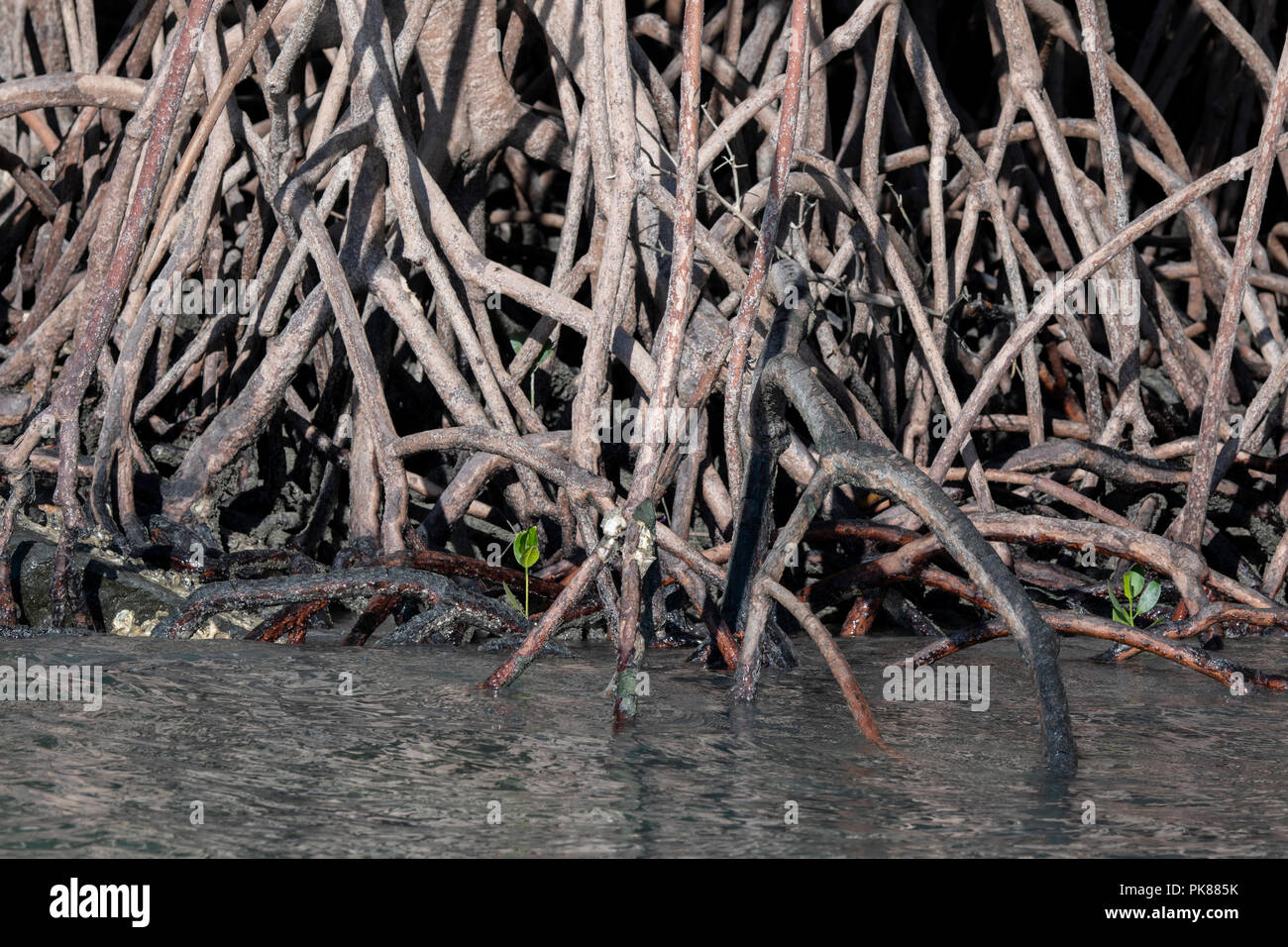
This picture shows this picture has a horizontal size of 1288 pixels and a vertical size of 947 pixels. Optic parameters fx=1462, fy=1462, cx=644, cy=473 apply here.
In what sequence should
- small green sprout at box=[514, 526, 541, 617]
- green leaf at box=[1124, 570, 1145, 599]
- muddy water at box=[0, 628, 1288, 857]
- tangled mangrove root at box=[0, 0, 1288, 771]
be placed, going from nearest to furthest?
muddy water at box=[0, 628, 1288, 857] → tangled mangrove root at box=[0, 0, 1288, 771] → small green sprout at box=[514, 526, 541, 617] → green leaf at box=[1124, 570, 1145, 599]

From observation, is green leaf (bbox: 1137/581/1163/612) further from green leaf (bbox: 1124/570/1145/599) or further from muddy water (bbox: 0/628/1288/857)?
muddy water (bbox: 0/628/1288/857)

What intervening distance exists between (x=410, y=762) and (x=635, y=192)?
4.95 feet

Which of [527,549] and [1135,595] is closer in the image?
[527,549]

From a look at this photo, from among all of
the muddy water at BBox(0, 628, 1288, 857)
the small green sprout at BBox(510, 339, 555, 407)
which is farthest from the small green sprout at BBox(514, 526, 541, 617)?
the small green sprout at BBox(510, 339, 555, 407)

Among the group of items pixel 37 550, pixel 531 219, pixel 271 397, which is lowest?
pixel 37 550

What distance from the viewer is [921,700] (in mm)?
3191

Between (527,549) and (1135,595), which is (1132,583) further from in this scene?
(527,549)

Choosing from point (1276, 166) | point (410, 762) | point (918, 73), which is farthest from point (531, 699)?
point (1276, 166)

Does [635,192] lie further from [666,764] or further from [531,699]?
[666,764]

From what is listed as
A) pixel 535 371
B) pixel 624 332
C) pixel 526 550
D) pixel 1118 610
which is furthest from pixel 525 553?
pixel 1118 610

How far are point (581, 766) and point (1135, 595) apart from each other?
197cm

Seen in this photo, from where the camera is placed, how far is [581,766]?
102 inches

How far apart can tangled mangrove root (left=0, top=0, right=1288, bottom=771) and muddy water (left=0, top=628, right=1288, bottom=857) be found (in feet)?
0.48

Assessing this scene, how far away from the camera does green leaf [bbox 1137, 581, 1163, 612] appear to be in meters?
3.83
